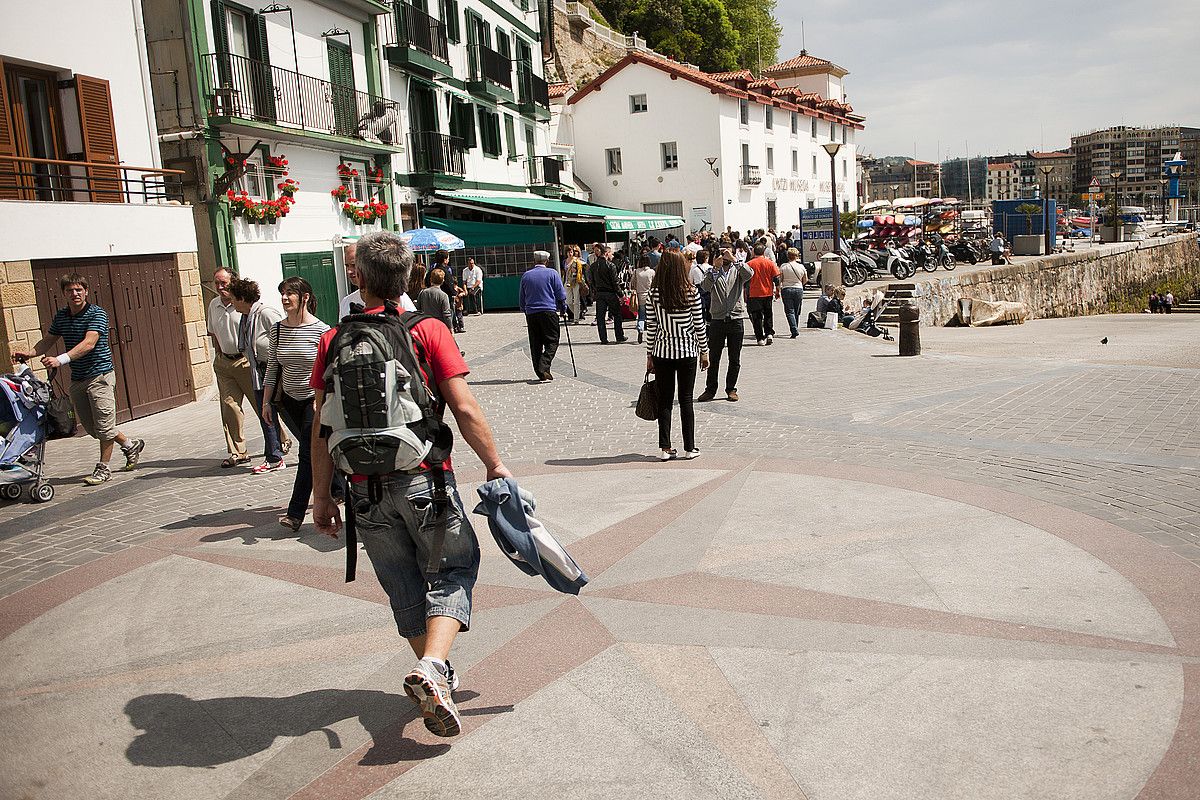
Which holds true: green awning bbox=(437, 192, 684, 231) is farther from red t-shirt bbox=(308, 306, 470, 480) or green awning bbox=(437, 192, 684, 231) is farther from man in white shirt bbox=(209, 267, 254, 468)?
red t-shirt bbox=(308, 306, 470, 480)

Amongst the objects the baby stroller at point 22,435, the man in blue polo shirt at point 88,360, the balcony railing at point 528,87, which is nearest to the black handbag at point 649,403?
the man in blue polo shirt at point 88,360

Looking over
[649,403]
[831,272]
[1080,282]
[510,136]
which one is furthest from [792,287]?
[1080,282]

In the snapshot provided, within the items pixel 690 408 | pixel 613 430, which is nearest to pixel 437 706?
pixel 690 408

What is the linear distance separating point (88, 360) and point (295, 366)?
286 centimetres

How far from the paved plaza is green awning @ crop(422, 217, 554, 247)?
1697 cm

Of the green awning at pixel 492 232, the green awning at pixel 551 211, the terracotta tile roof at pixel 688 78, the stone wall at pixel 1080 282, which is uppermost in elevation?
the terracotta tile roof at pixel 688 78

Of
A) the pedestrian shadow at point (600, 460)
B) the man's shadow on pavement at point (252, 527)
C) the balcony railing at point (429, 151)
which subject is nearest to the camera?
the man's shadow on pavement at point (252, 527)

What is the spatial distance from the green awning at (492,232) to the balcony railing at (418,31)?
429 centimetres

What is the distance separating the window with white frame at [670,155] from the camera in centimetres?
4312

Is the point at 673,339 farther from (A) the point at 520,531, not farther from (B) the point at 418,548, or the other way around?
(B) the point at 418,548

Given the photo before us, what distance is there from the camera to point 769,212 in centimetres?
4822

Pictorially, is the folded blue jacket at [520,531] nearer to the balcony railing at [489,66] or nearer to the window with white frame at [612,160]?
the balcony railing at [489,66]

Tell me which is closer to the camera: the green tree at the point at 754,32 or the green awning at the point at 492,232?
the green awning at the point at 492,232

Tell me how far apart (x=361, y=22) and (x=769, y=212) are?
2977 cm
